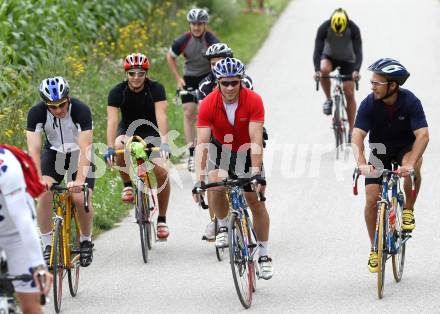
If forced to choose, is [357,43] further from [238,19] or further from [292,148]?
[238,19]

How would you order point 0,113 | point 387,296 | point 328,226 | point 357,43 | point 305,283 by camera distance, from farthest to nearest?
point 357,43
point 0,113
point 328,226
point 305,283
point 387,296

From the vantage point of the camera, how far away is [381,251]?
31.1ft

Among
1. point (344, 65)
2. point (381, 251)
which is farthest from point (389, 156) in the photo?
point (344, 65)

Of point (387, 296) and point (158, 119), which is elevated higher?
point (158, 119)

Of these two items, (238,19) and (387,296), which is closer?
(387,296)

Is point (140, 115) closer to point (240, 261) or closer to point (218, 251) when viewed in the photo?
point (218, 251)

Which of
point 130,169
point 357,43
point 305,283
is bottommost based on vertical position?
point 305,283

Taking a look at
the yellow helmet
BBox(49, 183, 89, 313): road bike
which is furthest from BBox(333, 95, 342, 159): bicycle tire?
BBox(49, 183, 89, 313): road bike

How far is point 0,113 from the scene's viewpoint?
14.0 metres

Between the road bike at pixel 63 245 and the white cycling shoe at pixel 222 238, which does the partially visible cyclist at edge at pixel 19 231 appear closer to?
the road bike at pixel 63 245

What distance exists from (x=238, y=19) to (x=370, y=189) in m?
20.1

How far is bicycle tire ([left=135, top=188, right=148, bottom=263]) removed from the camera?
11.5 metres

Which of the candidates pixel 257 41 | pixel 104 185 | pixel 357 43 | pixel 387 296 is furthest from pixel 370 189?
pixel 257 41

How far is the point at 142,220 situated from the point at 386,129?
2.96 m
